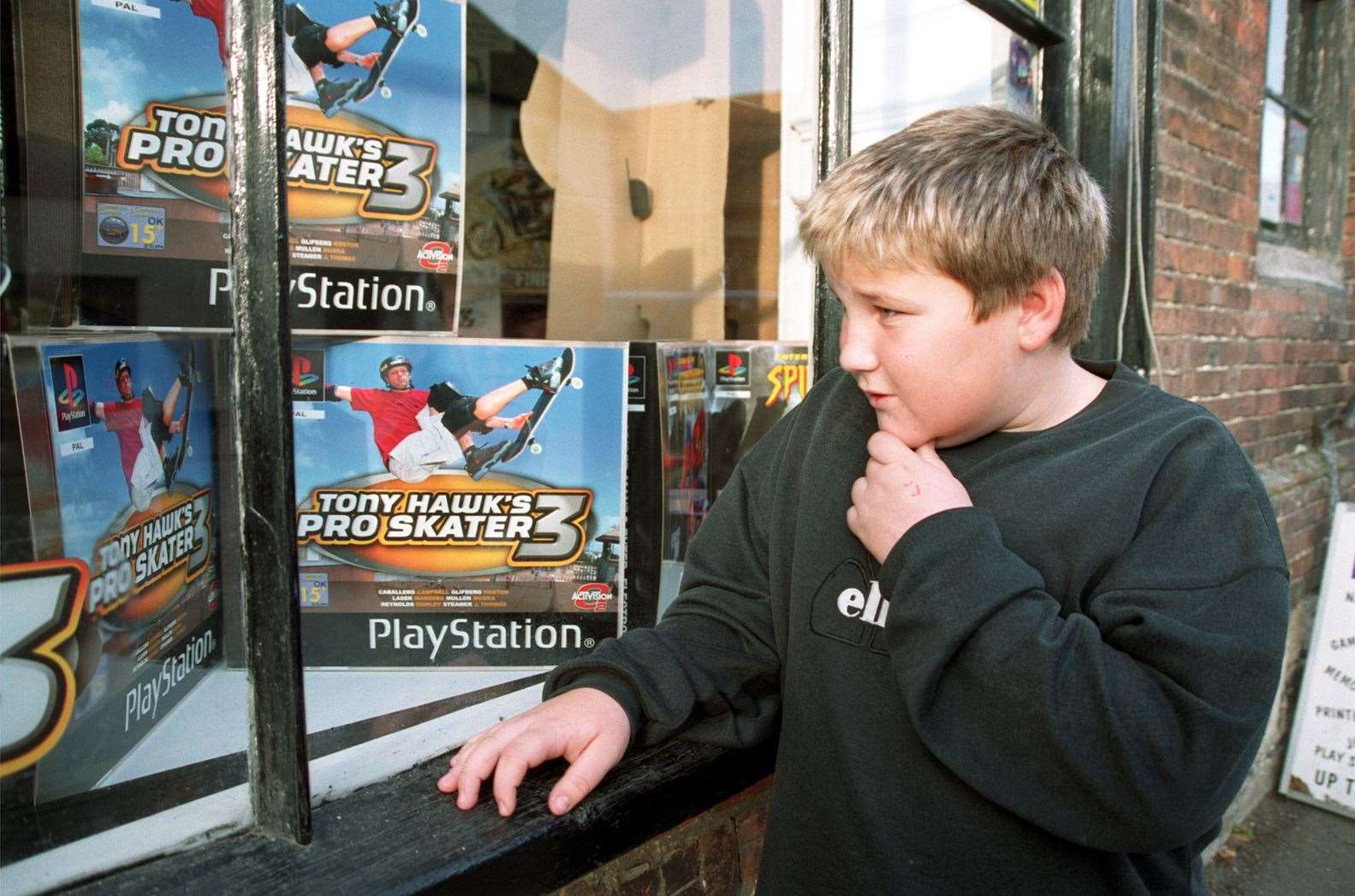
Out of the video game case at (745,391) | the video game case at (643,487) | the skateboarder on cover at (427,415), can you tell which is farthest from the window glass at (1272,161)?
the skateboarder on cover at (427,415)

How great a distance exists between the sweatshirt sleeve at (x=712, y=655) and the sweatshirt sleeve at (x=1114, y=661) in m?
0.32

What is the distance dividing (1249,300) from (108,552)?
3.37 m

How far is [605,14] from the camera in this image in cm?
201

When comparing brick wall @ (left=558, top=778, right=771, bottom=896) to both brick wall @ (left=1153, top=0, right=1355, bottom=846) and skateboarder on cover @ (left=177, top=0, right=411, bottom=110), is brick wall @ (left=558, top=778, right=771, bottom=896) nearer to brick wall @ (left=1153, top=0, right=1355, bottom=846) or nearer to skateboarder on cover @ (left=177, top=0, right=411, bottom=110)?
skateboarder on cover @ (left=177, top=0, right=411, bottom=110)

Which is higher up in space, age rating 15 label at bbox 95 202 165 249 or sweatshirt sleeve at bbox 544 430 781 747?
age rating 15 label at bbox 95 202 165 249

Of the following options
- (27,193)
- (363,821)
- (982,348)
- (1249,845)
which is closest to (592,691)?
(363,821)

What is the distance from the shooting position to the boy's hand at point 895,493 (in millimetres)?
1041

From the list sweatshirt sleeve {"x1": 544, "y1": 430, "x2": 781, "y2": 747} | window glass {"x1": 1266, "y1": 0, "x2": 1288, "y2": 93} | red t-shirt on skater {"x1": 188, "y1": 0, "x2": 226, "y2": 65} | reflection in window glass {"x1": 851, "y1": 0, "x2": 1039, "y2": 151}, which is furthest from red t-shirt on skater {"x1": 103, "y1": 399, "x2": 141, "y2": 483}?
window glass {"x1": 1266, "y1": 0, "x2": 1288, "y2": 93}

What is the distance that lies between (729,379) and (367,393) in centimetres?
73

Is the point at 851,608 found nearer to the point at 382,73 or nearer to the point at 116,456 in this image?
the point at 116,456

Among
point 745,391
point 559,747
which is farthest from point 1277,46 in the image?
point 559,747

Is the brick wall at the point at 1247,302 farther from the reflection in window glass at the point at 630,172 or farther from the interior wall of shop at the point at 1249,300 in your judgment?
the reflection in window glass at the point at 630,172

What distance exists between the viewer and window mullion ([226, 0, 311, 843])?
1.04m

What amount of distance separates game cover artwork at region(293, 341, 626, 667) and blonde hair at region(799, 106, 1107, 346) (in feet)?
2.28
